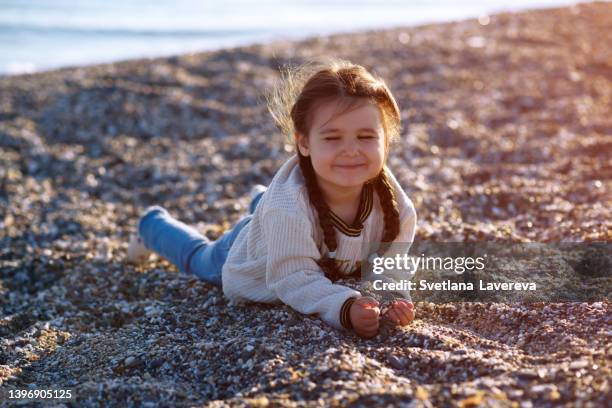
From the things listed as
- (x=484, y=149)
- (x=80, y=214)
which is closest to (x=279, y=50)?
(x=484, y=149)

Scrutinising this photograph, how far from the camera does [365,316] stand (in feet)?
10.9

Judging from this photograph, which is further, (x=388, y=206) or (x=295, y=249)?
(x=388, y=206)

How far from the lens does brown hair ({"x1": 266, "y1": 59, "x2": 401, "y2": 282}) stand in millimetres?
3512

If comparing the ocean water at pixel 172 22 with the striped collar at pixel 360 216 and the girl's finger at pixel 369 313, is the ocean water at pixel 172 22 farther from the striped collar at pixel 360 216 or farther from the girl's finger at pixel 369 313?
the girl's finger at pixel 369 313

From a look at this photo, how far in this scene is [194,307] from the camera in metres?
4.17

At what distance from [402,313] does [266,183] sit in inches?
144

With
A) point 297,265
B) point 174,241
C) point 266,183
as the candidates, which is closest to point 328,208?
point 297,265

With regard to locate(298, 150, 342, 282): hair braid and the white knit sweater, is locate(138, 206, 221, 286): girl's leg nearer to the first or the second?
the white knit sweater

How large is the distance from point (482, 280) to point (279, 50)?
8.02m

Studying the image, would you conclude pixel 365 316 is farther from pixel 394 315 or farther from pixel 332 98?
pixel 332 98

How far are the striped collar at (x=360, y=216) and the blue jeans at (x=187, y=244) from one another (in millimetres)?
730

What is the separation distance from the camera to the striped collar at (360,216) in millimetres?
3695

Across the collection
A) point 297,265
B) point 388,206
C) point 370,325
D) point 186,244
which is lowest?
point 370,325

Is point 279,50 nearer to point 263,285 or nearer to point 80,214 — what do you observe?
point 80,214
